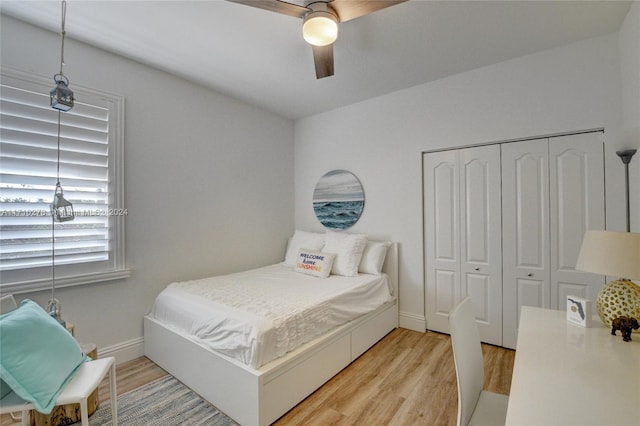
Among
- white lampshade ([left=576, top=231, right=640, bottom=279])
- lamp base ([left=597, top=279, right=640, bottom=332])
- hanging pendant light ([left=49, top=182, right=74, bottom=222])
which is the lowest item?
lamp base ([left=597, top=279, right=640, bottom=332])

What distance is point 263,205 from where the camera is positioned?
3.70 m

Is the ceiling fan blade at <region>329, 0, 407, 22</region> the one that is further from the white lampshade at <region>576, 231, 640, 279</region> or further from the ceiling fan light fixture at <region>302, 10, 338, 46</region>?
the white lampshade at <region>576, 231, 640, 279</region>

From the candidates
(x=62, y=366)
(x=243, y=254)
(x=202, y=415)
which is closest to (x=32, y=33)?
(x=62, y=366)

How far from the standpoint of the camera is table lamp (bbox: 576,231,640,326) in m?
1.19

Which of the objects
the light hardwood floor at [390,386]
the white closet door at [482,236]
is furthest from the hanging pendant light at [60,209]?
the white closet door at [482,236]

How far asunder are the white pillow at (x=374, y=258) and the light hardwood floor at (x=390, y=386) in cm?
75

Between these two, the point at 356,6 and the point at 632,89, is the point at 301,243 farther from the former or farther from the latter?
the point at 632,89

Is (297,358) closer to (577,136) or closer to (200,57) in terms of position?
(200,57)

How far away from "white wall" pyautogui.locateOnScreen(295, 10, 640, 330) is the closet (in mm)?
101

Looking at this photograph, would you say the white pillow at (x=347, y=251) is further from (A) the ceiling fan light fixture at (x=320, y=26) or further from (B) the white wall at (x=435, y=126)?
(A) the ceiling fan light fixture at (x=320, y=26)

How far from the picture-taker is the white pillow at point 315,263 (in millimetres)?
3080

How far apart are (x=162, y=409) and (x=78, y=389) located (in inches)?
28.9

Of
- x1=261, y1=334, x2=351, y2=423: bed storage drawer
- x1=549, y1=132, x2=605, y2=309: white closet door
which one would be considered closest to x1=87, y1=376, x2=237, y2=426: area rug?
x1=261, y1=334, x2=351, y2=423: bed storage drawer

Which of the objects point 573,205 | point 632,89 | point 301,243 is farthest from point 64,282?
point 632,89
